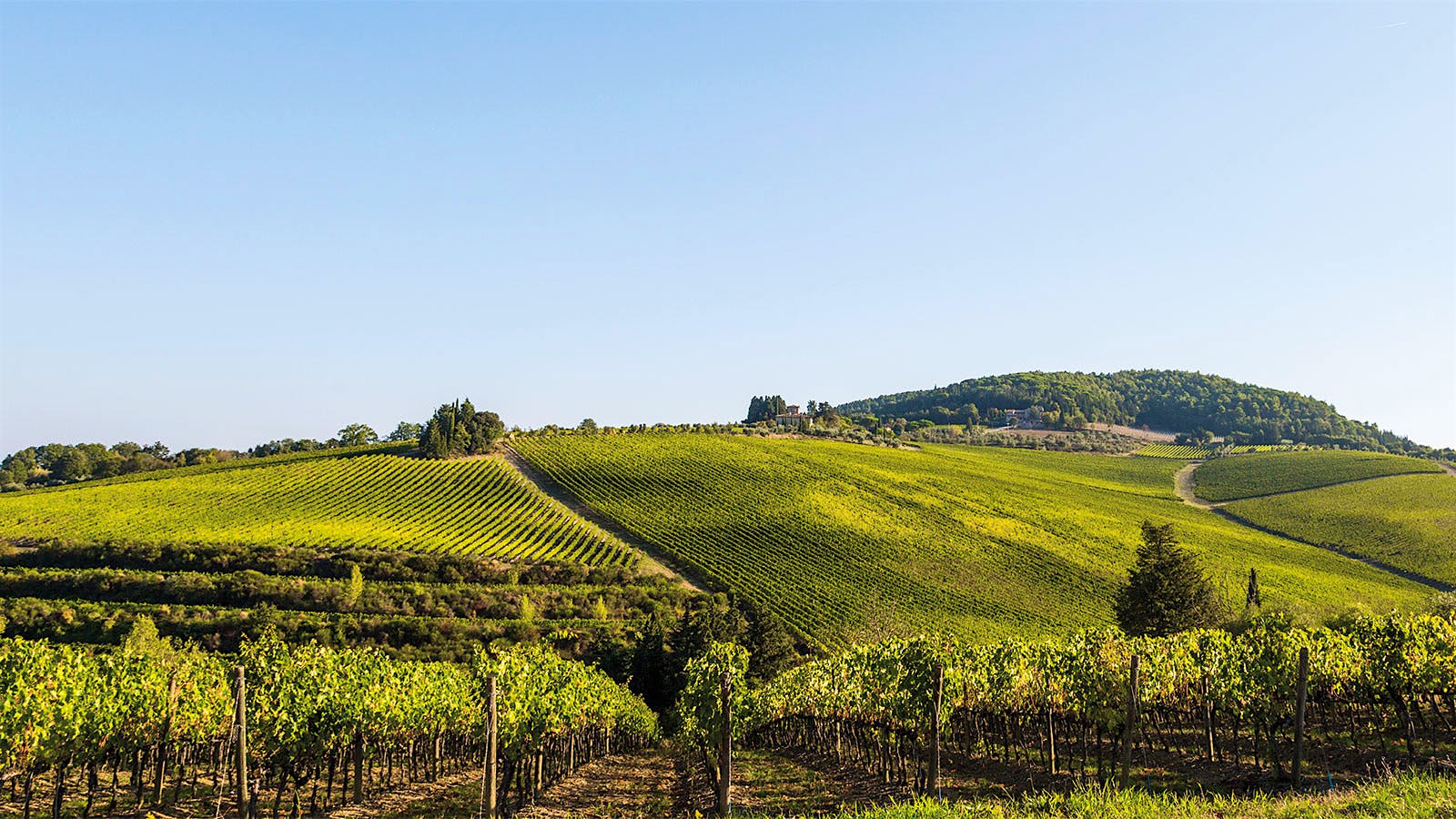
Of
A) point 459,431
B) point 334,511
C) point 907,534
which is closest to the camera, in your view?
point 907,534

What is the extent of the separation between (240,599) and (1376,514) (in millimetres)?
121064

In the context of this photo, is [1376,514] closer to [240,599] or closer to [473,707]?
[473,707]

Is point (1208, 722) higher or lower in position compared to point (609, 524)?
higher

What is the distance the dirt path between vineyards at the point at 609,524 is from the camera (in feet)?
242

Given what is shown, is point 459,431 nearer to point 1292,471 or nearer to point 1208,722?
point 1208,722

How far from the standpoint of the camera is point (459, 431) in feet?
390

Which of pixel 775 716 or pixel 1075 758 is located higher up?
pixel 1075 758

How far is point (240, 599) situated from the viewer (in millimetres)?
60188

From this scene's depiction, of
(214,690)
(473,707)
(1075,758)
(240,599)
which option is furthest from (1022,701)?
(240,599)

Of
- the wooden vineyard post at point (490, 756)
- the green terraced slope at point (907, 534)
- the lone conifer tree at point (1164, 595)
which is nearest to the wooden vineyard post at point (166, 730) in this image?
the wooden vineyard post at point (490, 756)

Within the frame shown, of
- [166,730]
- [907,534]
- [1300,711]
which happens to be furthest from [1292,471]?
[166,730]

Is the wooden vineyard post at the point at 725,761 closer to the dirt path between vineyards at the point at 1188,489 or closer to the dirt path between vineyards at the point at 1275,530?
the dirt path between vineyards at the point at 1275,530

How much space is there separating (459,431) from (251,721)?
347 ft

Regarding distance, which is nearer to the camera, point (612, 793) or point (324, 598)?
point (612, 793)
